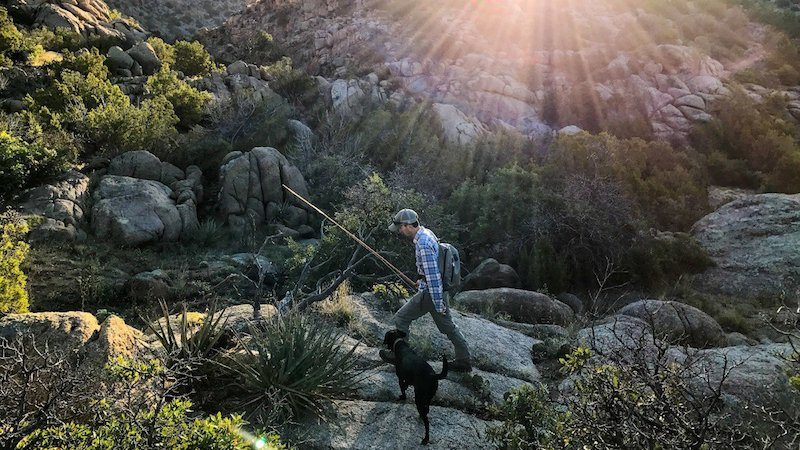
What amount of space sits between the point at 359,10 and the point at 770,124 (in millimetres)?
28458

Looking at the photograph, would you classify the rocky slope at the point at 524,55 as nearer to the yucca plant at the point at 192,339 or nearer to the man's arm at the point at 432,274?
the man's arm at the point at 432,274

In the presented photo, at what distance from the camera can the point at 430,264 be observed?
6.09m

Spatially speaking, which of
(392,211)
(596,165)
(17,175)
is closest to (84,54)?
(17,175)

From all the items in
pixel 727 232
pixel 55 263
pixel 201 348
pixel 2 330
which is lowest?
pixel 727 232

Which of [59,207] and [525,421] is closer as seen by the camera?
[525,421]

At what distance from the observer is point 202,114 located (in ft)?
68.2

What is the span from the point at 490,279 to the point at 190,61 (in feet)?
73.9

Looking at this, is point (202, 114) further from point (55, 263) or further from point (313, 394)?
point (313, 394)

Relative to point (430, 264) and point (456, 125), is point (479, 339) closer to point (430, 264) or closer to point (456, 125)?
point (430, 264)

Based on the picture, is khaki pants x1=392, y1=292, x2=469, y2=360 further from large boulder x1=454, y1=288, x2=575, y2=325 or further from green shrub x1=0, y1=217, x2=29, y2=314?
green shrub x1=0, y1=217, x2=29, y2=314

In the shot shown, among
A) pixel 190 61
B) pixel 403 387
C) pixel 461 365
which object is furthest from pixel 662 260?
pixel 190 61

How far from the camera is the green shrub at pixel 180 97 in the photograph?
2022cm

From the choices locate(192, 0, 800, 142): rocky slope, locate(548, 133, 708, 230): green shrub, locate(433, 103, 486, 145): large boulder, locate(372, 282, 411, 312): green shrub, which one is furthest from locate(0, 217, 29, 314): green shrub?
locate(192, 0, 800, 142): rocky slope

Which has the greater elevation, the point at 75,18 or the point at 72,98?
the point at 75,18
